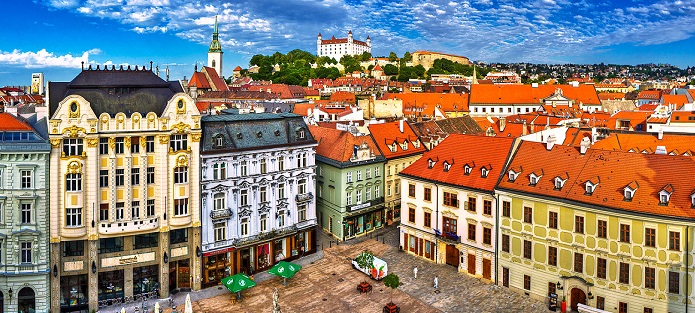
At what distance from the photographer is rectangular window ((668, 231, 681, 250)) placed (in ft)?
113

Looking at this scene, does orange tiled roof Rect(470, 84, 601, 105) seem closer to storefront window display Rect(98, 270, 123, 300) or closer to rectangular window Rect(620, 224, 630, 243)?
rectangular window Rect(620, 224, 630, 243)

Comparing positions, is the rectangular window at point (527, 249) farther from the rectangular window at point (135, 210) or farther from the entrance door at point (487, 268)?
the rectangular window at point (135, 210)

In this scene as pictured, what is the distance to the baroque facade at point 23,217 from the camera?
3788cm

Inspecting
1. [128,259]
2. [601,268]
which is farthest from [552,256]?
[128,259]

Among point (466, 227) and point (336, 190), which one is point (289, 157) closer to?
point (336, 190)

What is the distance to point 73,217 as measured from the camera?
39219mm

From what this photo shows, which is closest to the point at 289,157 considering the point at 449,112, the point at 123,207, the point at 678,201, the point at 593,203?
the point at 123,207

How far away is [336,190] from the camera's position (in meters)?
55.6

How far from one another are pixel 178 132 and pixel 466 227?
23.3 metres

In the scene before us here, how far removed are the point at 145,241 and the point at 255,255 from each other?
30.3ft

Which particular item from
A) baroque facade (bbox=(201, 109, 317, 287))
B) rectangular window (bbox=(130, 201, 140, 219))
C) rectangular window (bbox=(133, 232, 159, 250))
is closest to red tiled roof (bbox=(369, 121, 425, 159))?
baroque facade (bbox=(201, 109, 317, 287))

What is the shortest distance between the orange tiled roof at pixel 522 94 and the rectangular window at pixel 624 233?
9343 cm

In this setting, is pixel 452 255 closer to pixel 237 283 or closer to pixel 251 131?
pixel 237 283

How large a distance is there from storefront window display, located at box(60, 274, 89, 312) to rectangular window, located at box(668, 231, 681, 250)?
37.9m
